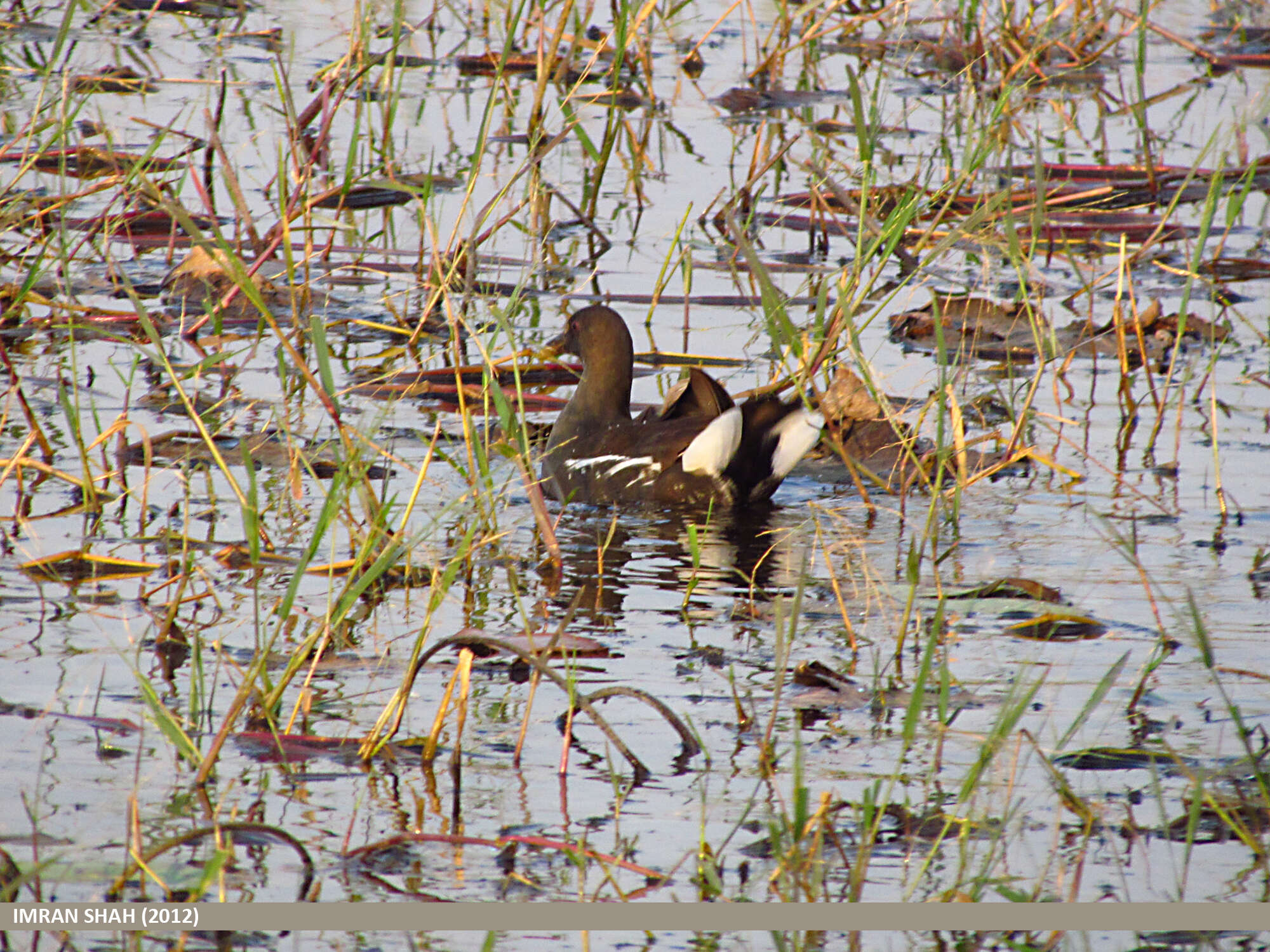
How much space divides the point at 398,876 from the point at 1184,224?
22.0 feet

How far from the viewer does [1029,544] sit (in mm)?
5219

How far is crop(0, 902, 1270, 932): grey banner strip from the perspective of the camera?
2.68 metres

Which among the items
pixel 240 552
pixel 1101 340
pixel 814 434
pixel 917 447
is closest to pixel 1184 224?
pixel 1101 340

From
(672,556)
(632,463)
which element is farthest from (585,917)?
(632,463)

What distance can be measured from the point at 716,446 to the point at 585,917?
10.2 feet

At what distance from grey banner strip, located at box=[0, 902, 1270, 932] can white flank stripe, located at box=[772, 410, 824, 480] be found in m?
2.85

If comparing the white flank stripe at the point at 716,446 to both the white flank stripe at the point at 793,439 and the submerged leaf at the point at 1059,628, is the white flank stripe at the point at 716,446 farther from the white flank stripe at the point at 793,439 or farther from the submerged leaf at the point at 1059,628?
the submerged leaf at the point at 1059,628

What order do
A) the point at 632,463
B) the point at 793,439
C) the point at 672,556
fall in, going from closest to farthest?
the point at 672,556, the point at 793,439, the point at 632,463

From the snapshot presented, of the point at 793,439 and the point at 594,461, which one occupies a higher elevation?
the point at 793,439

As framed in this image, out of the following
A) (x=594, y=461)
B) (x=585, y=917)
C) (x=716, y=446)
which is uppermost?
(x=716, y=446)

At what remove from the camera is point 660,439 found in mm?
5996

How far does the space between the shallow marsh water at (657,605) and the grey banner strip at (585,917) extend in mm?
90

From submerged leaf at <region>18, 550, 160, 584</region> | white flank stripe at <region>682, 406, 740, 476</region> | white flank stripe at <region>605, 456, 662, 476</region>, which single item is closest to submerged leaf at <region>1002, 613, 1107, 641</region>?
white flank stripe at <region>682, 406, 740, 476</region>

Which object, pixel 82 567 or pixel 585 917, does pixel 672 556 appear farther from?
pixel 585 917
